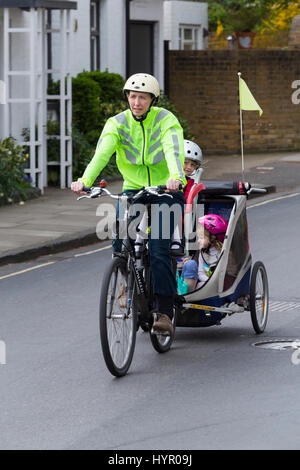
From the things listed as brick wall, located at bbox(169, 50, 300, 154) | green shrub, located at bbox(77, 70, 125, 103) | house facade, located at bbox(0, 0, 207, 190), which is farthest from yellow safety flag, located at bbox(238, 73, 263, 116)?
brick wall, located at bbox(169, 50, 300, 154)

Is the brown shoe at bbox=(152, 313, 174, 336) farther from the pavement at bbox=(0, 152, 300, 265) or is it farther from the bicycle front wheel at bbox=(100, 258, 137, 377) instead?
the pavement at bbox=(0, 152, 300, 265)

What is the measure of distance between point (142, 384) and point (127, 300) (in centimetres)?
59

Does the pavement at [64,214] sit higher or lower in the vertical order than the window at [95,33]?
lower

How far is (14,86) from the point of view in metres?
19.0

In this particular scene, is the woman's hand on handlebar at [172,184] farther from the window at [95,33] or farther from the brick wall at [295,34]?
the brick wall at [295,34]

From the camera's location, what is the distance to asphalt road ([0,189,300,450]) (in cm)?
562

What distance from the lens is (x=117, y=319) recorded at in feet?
22.7

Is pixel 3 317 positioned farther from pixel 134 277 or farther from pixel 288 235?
pixel 288 235

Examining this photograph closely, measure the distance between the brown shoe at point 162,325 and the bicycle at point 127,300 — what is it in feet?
0.15

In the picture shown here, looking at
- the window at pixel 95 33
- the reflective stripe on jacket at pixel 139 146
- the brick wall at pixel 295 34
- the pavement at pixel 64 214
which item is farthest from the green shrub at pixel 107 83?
the reflective stripe on jacket at pixel 139 146

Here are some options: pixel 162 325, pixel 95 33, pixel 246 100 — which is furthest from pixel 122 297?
pixel 95 33

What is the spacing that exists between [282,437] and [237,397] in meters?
0.86

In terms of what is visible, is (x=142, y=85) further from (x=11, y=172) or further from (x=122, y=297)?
(x=11, y=172)

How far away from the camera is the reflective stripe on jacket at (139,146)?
707 cm
